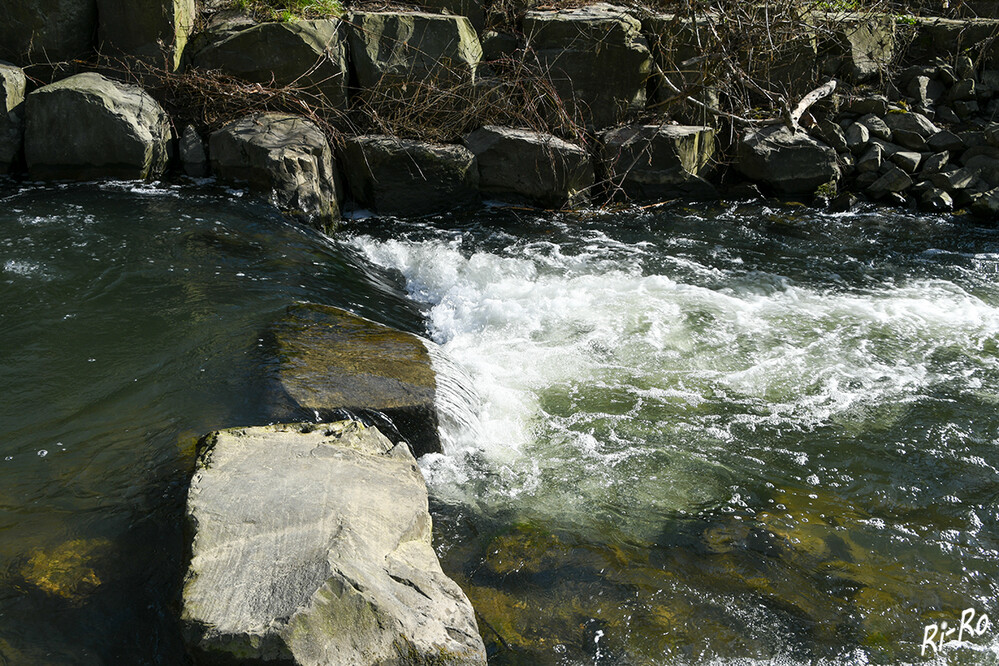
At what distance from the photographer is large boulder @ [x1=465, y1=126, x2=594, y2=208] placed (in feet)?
21.4

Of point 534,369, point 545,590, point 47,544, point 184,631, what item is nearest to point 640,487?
point 545,590

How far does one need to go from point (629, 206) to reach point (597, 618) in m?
4.87

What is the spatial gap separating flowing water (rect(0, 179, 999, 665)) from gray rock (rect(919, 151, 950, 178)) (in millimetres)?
1368

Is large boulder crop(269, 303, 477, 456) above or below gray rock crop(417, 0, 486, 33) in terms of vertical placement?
below

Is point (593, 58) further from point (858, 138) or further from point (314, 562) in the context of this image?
point (314, 562)

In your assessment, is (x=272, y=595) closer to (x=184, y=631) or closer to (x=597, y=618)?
(x=184, y=631)

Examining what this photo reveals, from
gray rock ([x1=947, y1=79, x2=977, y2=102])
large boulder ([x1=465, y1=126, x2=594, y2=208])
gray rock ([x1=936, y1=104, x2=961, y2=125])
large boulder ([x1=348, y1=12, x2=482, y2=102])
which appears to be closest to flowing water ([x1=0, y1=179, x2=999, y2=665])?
large boulder ([x1=465, y1=126, x2=594, y2=208])

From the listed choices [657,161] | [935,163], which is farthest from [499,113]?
[935,163]

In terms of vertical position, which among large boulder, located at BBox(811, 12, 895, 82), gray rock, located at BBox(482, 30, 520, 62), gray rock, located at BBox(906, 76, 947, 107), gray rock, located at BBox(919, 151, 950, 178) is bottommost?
gray rock, located at BBox(919, 151, 950, 178)

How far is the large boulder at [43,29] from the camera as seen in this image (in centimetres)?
623

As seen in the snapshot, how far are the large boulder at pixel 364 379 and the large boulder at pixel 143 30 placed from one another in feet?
12.5

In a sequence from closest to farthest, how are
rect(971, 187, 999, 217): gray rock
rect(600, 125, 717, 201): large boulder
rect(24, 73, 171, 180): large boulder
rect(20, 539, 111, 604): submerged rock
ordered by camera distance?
1. rect(20, 539, 111, 604): submerged rock
2. rect(24, 73, 171, 180): large boulder
3. rect(971, 187, 999, 217): gray rock
4. rect(600, 125, 717, 201): large boulder
